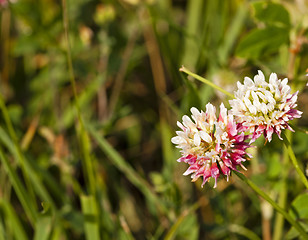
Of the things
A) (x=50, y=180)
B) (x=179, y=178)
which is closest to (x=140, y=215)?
(x=179, y=178)

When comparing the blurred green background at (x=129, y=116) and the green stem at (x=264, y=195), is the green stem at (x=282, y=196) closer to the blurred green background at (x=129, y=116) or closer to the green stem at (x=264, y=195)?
the blurred green background at (x=129, y=116)

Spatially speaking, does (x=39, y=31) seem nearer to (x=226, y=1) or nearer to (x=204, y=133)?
(x=226, y=1)

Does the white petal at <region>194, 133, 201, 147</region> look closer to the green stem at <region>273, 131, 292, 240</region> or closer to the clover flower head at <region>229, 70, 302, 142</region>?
the clover flower head at <region>229, 70, 302, 142</region>

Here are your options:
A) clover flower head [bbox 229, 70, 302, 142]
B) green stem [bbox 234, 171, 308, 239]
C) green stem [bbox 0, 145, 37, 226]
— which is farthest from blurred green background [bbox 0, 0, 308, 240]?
clover flower head [bbox 229, 70, 302, 142]

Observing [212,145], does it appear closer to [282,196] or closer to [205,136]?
[205,136]

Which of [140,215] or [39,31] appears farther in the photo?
[39,31]

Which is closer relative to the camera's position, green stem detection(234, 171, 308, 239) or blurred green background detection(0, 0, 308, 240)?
green stem detection(234, 171, 308, 239)
